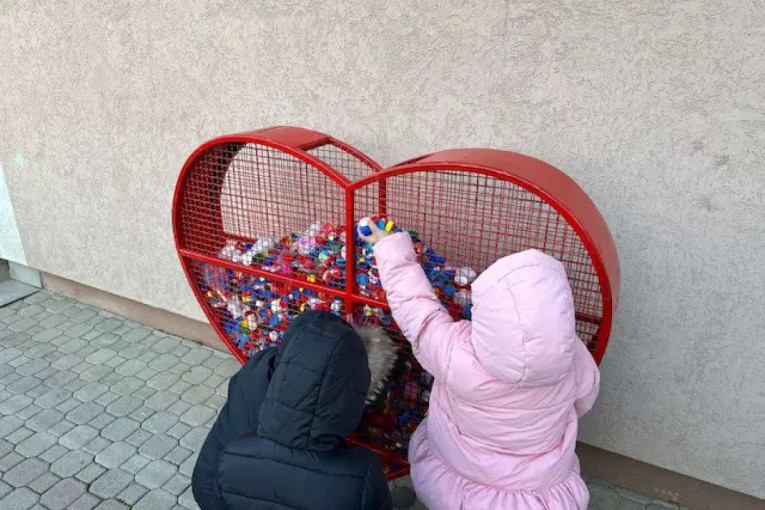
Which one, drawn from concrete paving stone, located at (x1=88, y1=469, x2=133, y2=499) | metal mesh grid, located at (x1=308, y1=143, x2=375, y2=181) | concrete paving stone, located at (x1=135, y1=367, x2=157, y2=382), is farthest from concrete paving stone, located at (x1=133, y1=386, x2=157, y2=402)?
metal mesh grid, located at (x1=308, y1=143, x2=375, y2=181)

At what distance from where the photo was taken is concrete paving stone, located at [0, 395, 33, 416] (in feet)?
11.4

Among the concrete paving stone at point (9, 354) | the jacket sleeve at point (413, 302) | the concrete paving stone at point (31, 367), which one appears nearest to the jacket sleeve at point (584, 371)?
the jacket sleeve at point (413, 302)

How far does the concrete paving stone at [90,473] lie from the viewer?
2971 millimetres

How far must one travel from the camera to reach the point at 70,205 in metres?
4.39

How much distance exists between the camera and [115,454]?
10.3ft

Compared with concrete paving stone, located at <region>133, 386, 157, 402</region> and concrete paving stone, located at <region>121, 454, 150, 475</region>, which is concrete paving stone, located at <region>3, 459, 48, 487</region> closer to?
concrete paving stone, located at <region>121, 454, 150, 475</region>

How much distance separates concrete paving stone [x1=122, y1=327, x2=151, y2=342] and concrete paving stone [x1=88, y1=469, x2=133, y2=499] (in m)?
1.42

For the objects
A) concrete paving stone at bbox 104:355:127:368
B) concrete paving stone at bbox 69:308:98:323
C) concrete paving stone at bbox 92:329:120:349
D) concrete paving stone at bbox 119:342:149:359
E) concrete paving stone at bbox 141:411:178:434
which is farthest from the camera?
concrete paving stone at bbox 69:308:98:323

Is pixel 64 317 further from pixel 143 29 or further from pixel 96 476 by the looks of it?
pixel 143 29

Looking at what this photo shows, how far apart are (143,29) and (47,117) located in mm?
1239

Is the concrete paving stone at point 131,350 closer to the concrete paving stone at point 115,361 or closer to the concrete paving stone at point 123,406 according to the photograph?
the concrete paving stone at point 115,361

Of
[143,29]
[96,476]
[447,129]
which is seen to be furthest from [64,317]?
[447,129]

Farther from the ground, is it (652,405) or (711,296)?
(711,296)

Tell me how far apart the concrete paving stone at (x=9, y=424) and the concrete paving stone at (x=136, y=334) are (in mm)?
977
